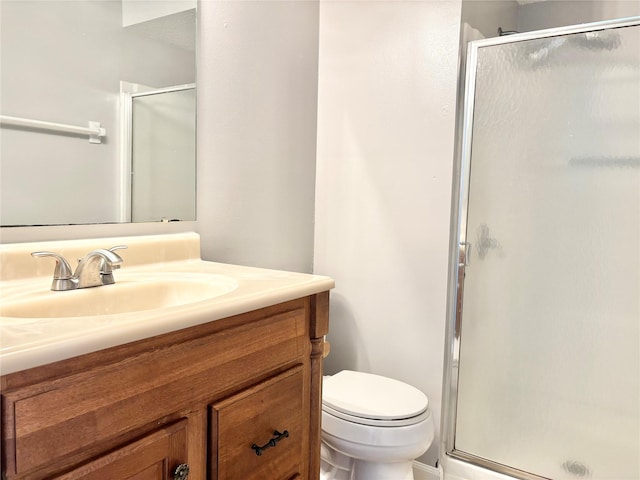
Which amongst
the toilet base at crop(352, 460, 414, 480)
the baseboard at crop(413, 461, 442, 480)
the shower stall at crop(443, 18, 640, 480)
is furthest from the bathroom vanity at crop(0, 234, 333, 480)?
the shower stall at crop(443, 18, 640, 480)

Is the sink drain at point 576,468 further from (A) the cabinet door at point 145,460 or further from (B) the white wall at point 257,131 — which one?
(A) the cabinet door at point 145,460

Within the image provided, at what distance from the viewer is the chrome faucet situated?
1027mm

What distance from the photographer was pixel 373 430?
1.46m

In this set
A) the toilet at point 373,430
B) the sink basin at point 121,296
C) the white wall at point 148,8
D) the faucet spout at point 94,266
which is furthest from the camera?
the toilet at point 373,430

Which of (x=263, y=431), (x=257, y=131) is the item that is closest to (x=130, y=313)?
(x=263, y=431)

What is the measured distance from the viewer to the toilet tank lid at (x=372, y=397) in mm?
1493

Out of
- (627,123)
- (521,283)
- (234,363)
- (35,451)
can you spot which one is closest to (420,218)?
(521,283)

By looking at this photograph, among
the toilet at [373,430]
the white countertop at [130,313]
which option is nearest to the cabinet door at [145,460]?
the white countertop at [130,313]

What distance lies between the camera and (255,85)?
1.69 metres

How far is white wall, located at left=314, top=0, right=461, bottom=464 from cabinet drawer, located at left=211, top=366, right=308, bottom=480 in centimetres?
84

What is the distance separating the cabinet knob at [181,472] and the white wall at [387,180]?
46.4 inches

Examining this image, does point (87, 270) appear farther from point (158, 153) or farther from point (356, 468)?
point (356, 468)

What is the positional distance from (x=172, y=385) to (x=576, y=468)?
166 cm

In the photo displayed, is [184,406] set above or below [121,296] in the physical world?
below
